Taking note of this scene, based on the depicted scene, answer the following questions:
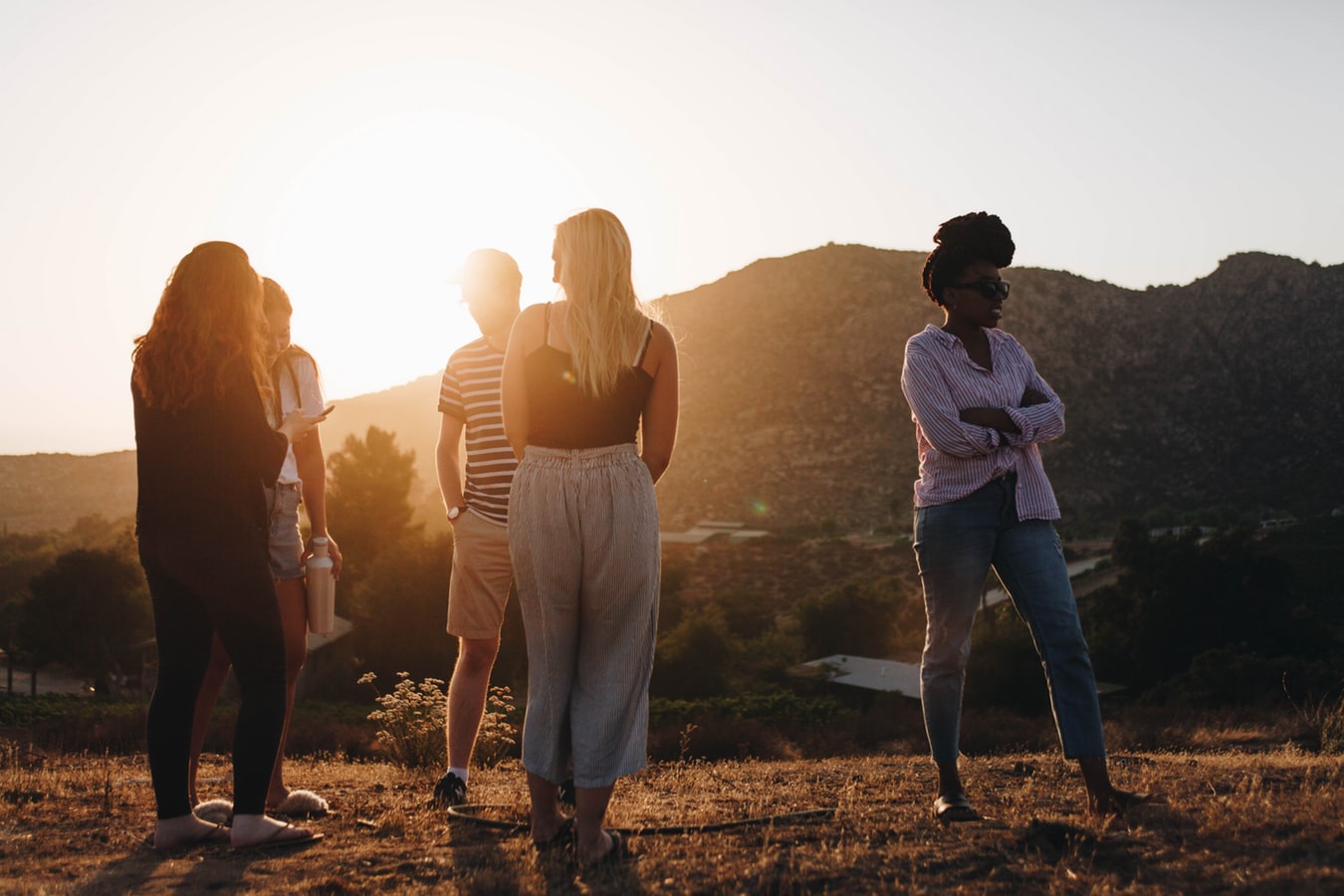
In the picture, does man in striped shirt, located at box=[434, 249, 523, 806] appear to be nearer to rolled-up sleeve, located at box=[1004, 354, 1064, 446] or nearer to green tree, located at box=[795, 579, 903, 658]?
rolled-up sleeve, located at box=[1004, 354, 1064, 446]

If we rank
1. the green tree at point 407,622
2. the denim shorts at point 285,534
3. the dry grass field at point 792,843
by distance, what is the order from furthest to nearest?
the green tree at point 407,622 < the denim shorts at point 285,534 < the dry grass field at point 792,843

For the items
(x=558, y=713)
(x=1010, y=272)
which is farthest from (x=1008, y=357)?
(x=1010, y=272)

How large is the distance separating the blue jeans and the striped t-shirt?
5.47 feet

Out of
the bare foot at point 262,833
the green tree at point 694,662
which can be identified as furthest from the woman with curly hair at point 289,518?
the green tree at point 694,662

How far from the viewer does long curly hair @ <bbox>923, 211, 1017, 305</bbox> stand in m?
3.85

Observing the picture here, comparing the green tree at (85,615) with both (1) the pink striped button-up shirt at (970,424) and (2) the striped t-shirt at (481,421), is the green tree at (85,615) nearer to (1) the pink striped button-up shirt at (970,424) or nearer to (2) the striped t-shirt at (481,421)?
(2) the striped t-shirt at (481,421)

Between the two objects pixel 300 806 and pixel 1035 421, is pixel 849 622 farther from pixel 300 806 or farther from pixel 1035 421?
pixel 1035 421

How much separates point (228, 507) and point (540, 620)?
3.61ft

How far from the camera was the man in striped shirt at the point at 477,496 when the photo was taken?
4.36 m

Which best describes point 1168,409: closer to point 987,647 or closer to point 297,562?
point 987,647

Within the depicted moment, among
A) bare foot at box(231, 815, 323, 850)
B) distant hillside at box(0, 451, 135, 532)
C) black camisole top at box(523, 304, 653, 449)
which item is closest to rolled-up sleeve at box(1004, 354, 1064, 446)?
black camisole top at box(523, 304, 653, 449)

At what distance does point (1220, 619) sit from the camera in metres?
25.0

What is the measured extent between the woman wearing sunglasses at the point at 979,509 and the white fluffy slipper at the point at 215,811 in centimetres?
265

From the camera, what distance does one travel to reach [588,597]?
323 centimetres
